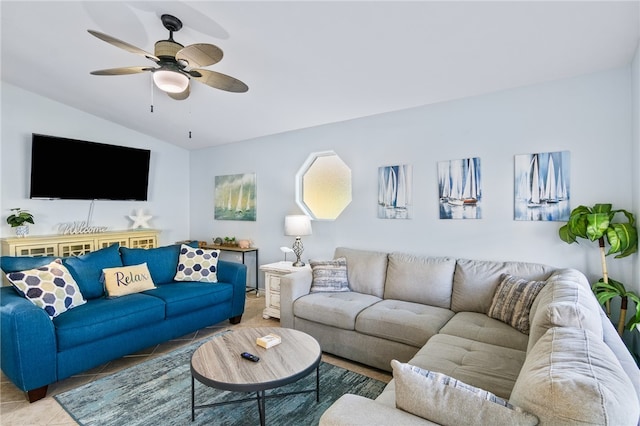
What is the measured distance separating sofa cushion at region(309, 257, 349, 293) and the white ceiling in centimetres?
171

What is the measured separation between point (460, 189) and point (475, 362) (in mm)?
1802

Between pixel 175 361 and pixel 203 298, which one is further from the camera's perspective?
pixel 203 298

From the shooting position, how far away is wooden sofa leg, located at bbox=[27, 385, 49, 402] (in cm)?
223

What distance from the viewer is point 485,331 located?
2279 millimetres

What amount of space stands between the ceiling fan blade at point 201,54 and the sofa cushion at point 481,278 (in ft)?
8.60

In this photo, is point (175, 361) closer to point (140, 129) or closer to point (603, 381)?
point (603, 381)

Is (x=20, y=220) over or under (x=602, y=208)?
under

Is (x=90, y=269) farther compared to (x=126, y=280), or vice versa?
(x=126, y=280)

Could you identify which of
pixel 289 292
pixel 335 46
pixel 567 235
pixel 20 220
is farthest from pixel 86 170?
pixel 567 235

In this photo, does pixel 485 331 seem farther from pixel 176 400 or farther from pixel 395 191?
pixel 176 400

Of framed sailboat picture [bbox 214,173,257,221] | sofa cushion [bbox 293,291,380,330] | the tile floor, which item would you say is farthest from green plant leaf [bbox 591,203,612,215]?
framed sailboat picture [bbox 214,173,257,221]

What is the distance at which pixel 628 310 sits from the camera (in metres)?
2.49

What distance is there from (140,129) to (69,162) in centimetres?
112

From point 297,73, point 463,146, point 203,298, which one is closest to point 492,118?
point 463,146
